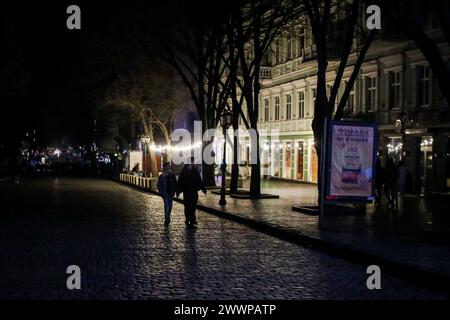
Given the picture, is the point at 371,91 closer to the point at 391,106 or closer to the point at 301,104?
the point at 391,106

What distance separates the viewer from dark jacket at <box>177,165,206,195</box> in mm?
19344

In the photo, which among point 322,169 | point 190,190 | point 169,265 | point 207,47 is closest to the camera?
point 169,265

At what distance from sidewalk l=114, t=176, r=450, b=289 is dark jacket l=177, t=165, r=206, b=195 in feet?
6.13

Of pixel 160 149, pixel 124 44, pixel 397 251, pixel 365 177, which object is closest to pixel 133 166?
pixel 160 149

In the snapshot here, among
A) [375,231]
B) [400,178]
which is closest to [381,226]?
[375,231]

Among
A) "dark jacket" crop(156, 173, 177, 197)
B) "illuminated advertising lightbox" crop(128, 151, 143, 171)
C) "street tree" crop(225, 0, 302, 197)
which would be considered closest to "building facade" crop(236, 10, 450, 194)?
"street tree" crop(225, 0, 302, 197)

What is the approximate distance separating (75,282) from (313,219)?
11.2 m

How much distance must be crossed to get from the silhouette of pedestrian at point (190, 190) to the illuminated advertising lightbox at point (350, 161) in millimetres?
3545

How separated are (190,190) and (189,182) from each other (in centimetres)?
28

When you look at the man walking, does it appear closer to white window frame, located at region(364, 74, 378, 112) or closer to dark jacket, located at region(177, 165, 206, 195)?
dark jacket, located at region(177, 165, 206, 195)

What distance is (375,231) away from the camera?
16828mm

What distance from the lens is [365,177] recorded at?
19750 mm

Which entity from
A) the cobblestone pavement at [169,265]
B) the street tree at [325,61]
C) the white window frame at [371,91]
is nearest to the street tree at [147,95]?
the white window frame at [371,91]

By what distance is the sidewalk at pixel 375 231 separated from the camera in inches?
465
